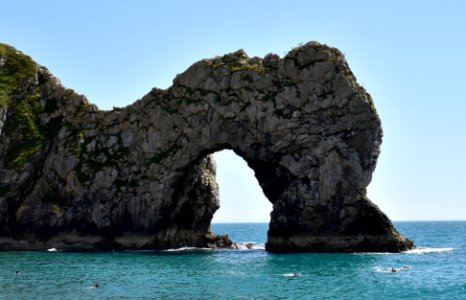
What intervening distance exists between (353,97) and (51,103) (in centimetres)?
4780

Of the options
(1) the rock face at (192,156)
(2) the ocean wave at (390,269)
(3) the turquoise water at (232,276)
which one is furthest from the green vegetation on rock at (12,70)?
(2) the ocean wave at (390,269)

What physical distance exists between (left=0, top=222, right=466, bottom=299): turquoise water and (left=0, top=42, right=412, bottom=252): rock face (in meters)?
6.91

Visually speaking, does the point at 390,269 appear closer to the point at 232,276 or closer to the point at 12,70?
the point at 232,276

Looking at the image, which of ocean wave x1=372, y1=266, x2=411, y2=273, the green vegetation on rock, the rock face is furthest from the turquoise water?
the green vegetation on rock

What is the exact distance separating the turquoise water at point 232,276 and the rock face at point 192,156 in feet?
22.7

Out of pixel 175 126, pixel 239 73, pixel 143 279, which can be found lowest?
pixel 143 279

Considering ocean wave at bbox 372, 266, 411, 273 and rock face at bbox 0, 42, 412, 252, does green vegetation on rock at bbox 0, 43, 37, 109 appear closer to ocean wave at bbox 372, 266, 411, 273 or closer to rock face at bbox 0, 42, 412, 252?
rock face at bbox 0, 42, 412, 252

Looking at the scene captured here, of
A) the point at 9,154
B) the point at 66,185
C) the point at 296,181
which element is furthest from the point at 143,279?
the point at 9,154

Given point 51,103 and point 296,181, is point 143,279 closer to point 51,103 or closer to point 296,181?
point 296,181

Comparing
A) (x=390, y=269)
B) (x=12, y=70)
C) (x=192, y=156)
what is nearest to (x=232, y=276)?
(x=390, y=269)

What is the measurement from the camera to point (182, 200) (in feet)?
307

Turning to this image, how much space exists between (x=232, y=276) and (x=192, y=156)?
31.7 m

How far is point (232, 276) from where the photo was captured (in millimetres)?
59938

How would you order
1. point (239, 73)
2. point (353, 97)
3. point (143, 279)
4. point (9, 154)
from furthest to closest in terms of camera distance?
point (9, 154), point (239, 73), point (353, 97), point (143, 279)
